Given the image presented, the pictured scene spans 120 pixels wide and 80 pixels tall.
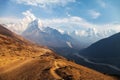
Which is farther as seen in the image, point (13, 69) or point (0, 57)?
point (0, 57)

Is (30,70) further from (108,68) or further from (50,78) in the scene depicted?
(108,68)

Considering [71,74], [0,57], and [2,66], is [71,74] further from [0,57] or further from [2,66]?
[0,57]

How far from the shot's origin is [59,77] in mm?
45156

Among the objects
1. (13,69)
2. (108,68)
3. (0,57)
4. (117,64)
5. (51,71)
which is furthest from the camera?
(117,64)

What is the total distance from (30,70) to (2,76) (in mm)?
6289

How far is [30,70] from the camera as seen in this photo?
5547 cm

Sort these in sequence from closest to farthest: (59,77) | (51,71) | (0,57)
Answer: (59,77), (51,71), (0,57)

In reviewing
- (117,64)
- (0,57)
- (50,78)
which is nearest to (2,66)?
(0,57)

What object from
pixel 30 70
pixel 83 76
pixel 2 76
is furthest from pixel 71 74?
pixel 2 76

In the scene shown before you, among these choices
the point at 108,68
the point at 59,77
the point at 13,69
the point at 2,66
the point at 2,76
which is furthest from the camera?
the point at 108,68

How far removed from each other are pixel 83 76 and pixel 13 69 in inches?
840

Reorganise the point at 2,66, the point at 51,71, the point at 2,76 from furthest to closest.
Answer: the point at 2,66
the point at 2,76
the point at 51,71

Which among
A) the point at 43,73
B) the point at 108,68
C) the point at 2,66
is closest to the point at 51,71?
the point at 43,73

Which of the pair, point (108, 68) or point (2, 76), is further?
point (108, 68)
